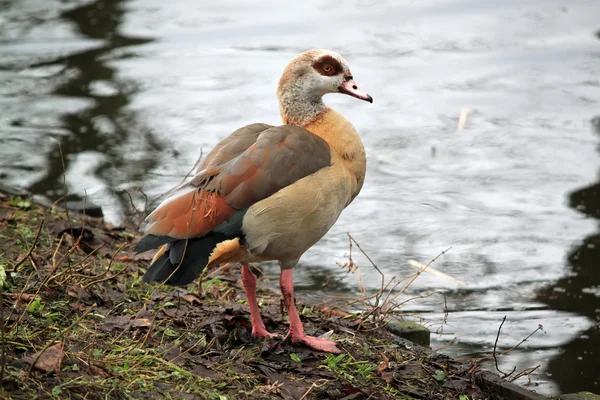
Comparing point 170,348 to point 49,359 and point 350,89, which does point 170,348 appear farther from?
point 350,89

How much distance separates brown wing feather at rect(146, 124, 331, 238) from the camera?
425 centimetres

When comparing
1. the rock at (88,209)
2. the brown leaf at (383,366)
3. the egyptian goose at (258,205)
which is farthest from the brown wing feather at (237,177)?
the rock at (88,209)

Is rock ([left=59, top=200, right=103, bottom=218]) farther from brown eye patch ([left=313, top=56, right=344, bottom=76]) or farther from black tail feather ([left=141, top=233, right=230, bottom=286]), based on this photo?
black tail feather ([left=141, top=233, right=230, bottom=286])

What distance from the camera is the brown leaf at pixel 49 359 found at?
11.8 ft

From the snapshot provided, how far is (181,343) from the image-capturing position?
4.33 m

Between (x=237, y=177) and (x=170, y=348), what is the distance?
89 cm

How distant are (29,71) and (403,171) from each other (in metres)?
5.15

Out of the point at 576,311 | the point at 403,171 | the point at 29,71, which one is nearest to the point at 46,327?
the point at 576,311

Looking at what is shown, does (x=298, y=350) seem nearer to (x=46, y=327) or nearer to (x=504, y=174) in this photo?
(x=46, y=327)

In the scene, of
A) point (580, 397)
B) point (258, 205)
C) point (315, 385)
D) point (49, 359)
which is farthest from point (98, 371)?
point (580, 397)

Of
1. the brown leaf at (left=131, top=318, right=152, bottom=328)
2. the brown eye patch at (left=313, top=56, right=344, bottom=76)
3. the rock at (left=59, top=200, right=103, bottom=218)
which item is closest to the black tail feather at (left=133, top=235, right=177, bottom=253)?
the brown leaf at (left=131, top=318, right=152, bottom=328)

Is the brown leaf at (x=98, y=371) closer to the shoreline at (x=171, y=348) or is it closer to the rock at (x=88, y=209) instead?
the shoreline at (x=171, y=348)

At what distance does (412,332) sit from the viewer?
5129mm

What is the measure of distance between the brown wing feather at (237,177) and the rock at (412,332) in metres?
1.18
